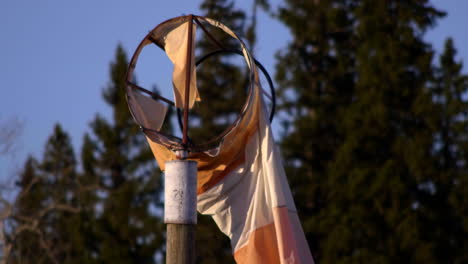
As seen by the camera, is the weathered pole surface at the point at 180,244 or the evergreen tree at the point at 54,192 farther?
the evergreen tree at the point at 54,192

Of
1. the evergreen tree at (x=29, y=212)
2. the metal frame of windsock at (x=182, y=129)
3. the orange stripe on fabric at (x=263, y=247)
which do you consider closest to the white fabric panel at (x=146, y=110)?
the metal frame of windsock at (x=182, y=129)

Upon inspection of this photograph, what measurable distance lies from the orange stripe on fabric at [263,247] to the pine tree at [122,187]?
19072 mm

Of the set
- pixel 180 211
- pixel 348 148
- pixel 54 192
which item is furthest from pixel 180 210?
pixel 54 192

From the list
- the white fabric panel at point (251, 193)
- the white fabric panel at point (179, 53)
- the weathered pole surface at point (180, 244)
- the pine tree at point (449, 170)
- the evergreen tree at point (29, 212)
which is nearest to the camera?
the weathered pole surface at point (180, 244)

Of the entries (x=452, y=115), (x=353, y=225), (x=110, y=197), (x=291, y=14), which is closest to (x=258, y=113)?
(x=353, y=225)

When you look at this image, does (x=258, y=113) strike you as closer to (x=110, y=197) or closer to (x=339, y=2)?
(x=339, y=2)

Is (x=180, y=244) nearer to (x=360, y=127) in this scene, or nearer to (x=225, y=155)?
(x=225, y=155)

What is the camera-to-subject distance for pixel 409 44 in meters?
21.8

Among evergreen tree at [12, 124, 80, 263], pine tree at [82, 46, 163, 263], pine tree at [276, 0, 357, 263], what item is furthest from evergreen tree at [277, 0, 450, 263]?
evergreen tree at [12, 124, 80, 263]

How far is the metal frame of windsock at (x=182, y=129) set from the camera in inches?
227

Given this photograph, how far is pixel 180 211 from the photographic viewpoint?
18.9 feet

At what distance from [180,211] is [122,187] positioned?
20678 millimetres

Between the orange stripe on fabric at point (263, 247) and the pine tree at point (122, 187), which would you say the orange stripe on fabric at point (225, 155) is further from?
the pine tree at point (122, 187)

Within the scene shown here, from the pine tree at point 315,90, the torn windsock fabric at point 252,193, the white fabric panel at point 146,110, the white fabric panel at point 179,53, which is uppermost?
the pine tree at point 315,90
